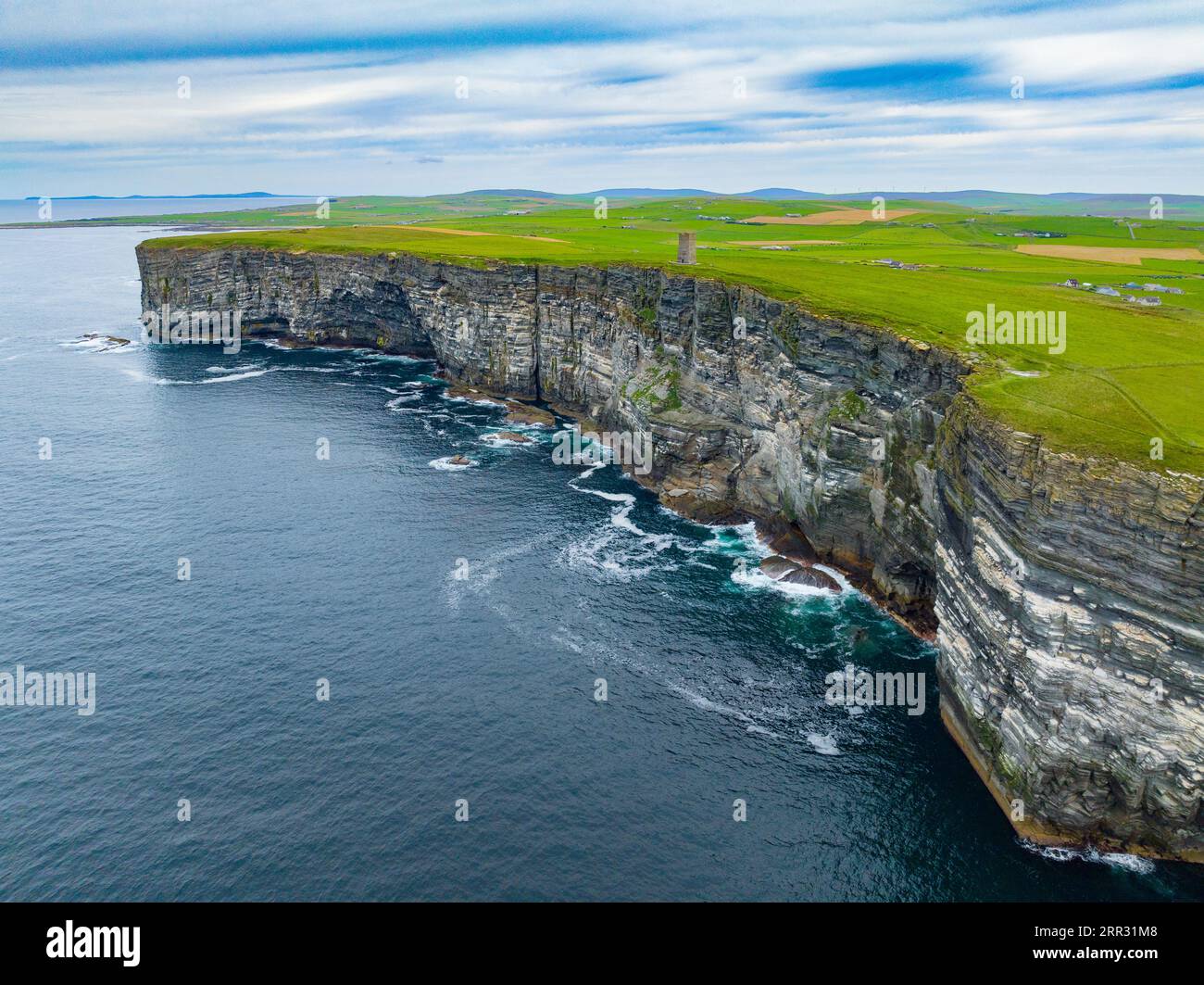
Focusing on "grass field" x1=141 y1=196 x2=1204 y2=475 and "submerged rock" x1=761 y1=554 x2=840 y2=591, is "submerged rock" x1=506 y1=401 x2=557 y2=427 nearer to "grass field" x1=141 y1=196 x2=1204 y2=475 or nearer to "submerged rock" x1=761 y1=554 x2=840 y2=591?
"grass field" x1=141 y1=196 x2=1204 y2=475

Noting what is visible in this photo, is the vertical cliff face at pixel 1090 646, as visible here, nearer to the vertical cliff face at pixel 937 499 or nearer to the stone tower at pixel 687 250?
the vertical cliff face at pixel 937 499

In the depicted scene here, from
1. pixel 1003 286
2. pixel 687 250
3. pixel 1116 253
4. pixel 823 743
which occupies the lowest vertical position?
pixel 823 743

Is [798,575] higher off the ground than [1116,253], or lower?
lower

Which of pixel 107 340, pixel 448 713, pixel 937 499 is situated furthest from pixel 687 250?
pixel 107 340

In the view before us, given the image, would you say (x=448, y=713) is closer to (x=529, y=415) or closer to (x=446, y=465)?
(x=446, y=465)

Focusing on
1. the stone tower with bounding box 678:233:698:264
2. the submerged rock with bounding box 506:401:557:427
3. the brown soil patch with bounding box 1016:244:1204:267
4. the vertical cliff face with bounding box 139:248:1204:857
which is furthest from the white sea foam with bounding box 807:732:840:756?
the brown soil patch with bounding box 1016:244:1204:267

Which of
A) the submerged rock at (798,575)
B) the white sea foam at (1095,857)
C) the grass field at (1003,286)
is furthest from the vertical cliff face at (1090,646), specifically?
the submerged rock at (798,575)

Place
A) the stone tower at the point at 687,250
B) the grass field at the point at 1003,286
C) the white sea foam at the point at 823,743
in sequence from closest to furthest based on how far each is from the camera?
the grass field at the point at 1003,286 → the white sea foam at the point at 823,743 → the stone tower at the point at 687,250
